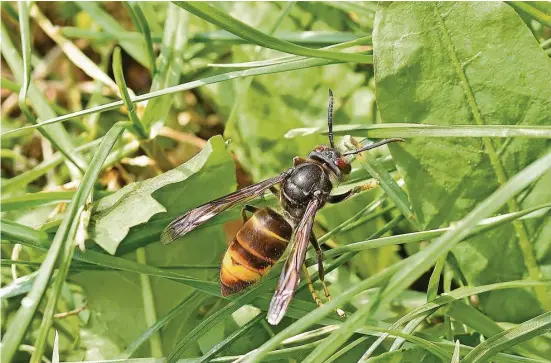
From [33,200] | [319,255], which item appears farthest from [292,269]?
[33,200]

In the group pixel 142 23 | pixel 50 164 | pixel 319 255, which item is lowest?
pixel 319 255

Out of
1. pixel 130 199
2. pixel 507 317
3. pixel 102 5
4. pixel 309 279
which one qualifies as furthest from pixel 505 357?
pixel 102 5

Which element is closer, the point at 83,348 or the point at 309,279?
the point at 309,279

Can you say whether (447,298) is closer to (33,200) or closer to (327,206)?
(327,206)

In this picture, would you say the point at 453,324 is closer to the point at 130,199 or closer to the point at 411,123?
the point at 411,123

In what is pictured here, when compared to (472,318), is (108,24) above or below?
above

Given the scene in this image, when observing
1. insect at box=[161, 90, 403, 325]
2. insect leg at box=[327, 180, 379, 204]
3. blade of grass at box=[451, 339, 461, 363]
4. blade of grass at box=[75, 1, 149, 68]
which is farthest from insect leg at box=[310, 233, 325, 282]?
blade of grass at box=[75, 1, 149, 68]

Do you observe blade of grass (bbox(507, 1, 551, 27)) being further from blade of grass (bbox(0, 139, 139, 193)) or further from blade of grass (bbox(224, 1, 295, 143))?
blade of grass (bbox(0, 139, 139, 193))
